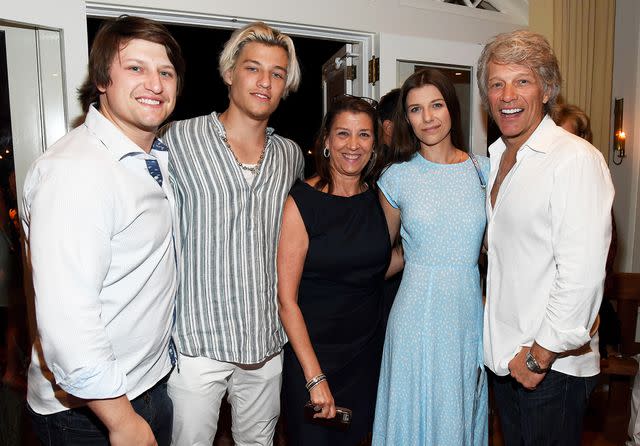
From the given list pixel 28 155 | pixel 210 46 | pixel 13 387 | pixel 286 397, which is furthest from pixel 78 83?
pixel 210 46

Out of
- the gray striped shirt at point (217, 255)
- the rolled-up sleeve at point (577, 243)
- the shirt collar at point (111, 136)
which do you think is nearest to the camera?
the shirt collar at point (111, 136)

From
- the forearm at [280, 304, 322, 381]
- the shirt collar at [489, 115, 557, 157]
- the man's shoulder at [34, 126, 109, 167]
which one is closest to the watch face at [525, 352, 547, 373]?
the shirt collar at [489, 115, 557, 157]

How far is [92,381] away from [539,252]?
1.25 meters

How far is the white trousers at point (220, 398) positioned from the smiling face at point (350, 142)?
777 mm

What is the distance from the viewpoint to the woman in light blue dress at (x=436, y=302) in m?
1.83

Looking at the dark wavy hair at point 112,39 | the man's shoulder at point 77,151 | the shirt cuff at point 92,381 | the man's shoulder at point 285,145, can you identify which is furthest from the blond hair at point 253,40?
the shirt cuff at point 92,381

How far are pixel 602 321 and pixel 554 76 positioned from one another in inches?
69.6

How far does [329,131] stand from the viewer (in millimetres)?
2049

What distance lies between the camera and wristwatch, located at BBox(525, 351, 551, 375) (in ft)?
5.01

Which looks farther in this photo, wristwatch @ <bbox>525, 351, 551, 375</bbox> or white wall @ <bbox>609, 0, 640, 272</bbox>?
white wall @ <bbox>609, 0, 640, 272</bbox>


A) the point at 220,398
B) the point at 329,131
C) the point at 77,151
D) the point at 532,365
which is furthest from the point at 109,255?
the point at 532,365

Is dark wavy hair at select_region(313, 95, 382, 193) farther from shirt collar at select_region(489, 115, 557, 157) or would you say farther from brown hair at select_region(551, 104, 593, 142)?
brown hair at select_region(551, 104, 593, 142)

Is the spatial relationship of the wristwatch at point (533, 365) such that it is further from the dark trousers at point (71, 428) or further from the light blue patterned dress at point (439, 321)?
the dark trousers at point (71, 428)

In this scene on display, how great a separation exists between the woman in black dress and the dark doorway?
4504 millimetres
